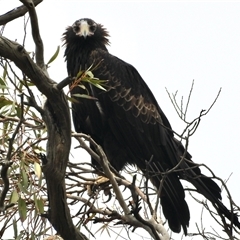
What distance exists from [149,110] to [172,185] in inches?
37.2

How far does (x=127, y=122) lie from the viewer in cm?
602

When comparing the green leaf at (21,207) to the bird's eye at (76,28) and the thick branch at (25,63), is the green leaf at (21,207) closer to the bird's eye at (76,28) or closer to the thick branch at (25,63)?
the thick branch at (25,63)

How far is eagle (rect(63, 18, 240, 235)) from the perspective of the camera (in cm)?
557

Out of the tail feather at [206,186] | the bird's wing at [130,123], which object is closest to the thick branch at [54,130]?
the tail feather at [206,186]


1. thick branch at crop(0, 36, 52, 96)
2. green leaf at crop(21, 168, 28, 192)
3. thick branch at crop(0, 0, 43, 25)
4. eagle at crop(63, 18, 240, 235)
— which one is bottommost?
green leaf at crop(21, 168, 28, 192)

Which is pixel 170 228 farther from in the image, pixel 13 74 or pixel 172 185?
pixel 13 74

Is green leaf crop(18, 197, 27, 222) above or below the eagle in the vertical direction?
below

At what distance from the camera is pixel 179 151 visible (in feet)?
19.6

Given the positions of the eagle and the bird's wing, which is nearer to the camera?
the eagle

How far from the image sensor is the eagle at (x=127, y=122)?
557cm

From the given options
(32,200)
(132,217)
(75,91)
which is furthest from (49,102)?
(75,91)

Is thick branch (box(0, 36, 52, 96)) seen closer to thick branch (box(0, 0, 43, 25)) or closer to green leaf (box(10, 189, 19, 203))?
thick branch (box(0, 0, 43, 25))

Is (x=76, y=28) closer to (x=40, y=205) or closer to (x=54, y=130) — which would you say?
(x=40, y=205)

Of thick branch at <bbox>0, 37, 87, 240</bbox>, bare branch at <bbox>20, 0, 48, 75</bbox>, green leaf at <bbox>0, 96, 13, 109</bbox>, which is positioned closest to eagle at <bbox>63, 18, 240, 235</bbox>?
green leaf at <bbox>0, 96, 13, 109</bbox>
